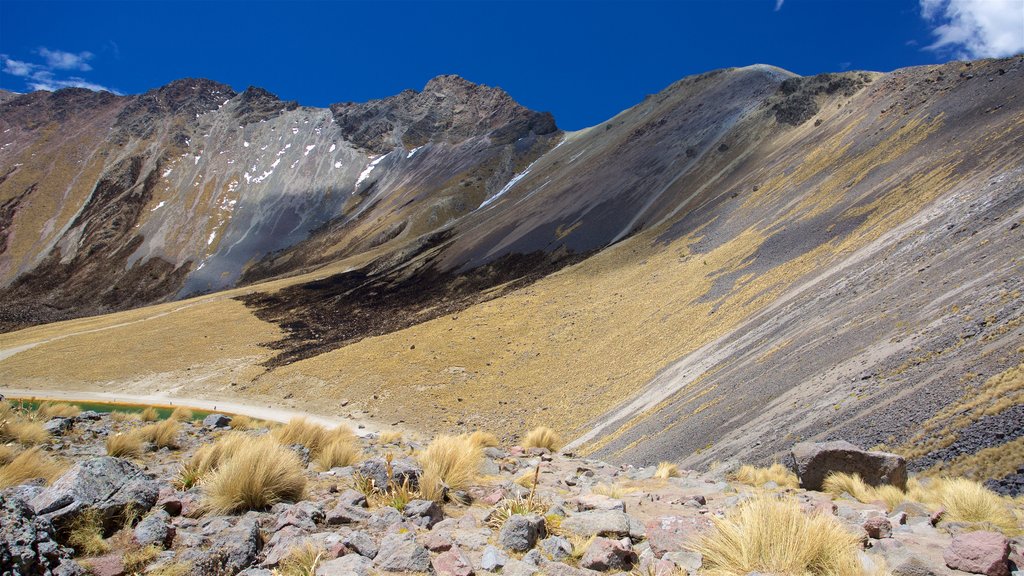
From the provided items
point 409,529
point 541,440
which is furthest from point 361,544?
point 541,440

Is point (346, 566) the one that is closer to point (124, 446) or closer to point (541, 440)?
point (124, 446)

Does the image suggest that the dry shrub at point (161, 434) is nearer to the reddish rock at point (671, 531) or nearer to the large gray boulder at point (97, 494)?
the large gray boulder at point (97, 494)

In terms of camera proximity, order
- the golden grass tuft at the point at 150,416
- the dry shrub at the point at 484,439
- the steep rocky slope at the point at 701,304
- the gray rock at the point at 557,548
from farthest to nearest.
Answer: the golden grass tuft at the point at 150,416 < the steep rocky slope at the point at 701,304 < the dry shrub at the point at 484,439 < the gray rock at the point at 557,548

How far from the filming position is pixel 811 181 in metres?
34.1

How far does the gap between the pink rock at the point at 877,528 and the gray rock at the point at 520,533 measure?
3248 mm

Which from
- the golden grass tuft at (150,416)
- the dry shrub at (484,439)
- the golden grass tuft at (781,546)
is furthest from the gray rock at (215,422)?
the golden grass tuft at (781,546)

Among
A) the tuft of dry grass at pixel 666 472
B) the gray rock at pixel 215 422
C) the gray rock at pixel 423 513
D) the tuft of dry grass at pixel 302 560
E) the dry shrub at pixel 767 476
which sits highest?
the gray rock at pixel 215 422

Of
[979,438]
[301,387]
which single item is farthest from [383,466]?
[301,387]

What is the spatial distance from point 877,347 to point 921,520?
8623 mm

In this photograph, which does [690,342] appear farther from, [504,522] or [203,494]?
[203,494]

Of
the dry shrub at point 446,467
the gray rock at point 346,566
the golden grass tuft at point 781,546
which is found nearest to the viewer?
the golden grass tuft at point 781,546

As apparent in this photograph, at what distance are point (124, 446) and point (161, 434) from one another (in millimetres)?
1138

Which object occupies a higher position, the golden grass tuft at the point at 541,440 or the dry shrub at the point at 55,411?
the dry shrub at the point at 55,411

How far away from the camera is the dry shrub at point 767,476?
8.99 metres
